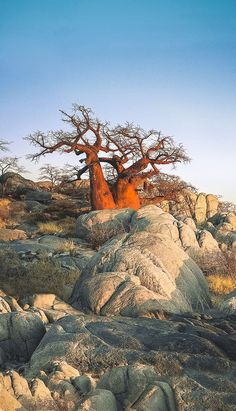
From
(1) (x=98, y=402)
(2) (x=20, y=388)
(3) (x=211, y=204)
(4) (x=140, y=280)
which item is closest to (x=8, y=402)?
(2) (x=20, y=388)

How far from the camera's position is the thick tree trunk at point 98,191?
2570 centimetres

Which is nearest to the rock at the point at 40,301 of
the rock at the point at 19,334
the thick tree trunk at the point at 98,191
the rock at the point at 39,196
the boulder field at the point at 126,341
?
the boulder field at the point at 126,341

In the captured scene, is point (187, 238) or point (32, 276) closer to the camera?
point (32, 276)

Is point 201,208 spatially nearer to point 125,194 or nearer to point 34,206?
point 125,194

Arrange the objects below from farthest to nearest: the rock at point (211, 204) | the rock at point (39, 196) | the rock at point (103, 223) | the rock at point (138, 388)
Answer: the rock at point (211, 204) → the rock at point (39, 196) → the rock at point (103, 223) → the rock at point (138, 388)

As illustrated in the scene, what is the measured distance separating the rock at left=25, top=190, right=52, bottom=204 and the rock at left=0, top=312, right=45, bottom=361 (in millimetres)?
26473

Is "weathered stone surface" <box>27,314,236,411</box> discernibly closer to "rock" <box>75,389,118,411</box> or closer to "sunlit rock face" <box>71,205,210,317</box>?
"rock" <box>75,389,118,411</box>

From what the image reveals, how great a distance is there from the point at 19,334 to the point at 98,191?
19.2 metres

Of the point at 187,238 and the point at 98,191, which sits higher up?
the point at 98,191

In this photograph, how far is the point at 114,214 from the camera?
70.4 feet

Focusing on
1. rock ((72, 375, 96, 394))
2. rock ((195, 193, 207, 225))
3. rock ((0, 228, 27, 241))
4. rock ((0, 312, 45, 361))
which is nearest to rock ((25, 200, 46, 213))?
rock ((0, 228, 27, 241))

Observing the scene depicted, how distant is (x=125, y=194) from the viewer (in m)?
26.4

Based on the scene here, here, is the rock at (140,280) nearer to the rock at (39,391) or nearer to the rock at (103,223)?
the rock at (39,391)

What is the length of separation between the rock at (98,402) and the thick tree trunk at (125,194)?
852 inches
